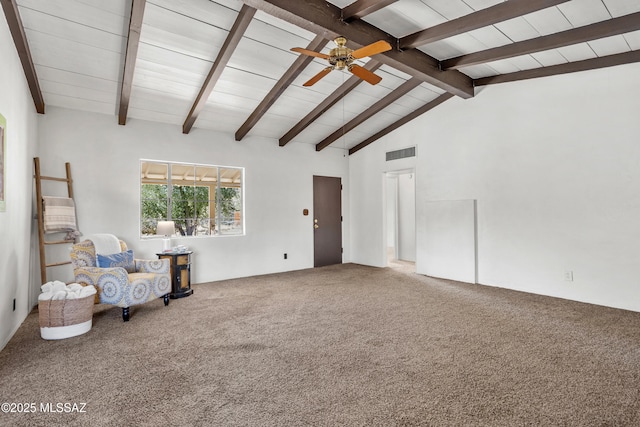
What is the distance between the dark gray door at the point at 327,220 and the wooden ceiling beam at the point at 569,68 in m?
3.55

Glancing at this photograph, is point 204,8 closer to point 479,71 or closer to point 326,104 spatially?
point 326,104

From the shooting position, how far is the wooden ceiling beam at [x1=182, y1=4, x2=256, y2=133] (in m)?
3.27

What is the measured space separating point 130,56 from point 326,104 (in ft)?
9.38

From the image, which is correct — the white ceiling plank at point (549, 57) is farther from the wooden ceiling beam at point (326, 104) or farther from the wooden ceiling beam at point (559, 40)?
the wooden ceiling beam at point (326, 104)

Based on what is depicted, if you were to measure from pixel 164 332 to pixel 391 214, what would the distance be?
742 centimetres

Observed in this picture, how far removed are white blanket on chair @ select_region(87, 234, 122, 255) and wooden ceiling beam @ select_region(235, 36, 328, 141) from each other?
8.96 ft

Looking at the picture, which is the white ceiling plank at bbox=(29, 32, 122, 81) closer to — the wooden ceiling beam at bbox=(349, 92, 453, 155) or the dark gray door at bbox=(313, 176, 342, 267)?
the dark gray door at bbox=(313, 176, 342, 267)

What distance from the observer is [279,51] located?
4.04 meters

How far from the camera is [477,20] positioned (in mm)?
3348

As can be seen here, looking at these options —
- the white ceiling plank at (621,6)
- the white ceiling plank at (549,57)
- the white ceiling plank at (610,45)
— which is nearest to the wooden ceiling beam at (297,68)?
the white ceiling plank at (621,6)

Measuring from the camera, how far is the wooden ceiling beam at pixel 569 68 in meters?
3.99

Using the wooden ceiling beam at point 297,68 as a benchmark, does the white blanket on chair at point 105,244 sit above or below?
below

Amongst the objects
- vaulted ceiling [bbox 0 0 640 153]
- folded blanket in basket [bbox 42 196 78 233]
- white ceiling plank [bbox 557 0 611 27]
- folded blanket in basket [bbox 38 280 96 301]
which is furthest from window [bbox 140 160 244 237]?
white ceiling plank [bbox 557 0 611 27]

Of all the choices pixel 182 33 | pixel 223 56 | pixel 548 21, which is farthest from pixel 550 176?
pixel 182 33
